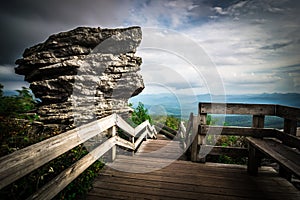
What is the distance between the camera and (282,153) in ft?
8.54

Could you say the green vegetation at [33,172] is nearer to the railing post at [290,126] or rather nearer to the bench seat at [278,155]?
the bench seat at [278,155]

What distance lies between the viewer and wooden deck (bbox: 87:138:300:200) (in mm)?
2629

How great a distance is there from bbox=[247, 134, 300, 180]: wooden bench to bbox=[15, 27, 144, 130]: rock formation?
6488 mm

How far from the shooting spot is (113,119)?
3.70 m

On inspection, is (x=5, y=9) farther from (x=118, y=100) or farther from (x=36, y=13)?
(x=118, y=100)

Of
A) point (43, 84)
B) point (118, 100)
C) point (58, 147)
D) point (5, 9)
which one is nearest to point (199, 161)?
point (58, 147)

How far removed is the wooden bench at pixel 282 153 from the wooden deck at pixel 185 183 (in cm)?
29

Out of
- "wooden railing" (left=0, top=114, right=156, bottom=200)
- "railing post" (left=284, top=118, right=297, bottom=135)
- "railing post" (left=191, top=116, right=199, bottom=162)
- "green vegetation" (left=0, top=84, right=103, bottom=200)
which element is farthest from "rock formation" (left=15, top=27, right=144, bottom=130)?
"railing post" (left=284, top=118, right=297, bottom=135)

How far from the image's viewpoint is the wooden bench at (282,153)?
7.20ft

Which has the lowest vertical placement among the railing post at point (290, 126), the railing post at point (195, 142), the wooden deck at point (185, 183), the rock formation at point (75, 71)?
the wooden deck at point (185, 183)

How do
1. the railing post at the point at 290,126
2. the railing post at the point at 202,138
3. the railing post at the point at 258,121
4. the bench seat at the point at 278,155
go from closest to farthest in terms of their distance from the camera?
the bench seat at the point at 278,155 → the railing post at the point at 290,126 → the railing post at the point at 258,121 → the railing post at the point at 202,138

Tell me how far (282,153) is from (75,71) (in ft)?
25.1

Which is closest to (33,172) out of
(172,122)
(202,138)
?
(202,138)

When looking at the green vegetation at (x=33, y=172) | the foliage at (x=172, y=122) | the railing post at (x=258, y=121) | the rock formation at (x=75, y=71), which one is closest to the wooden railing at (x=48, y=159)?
the green vegetation at (x=33, y=172)
